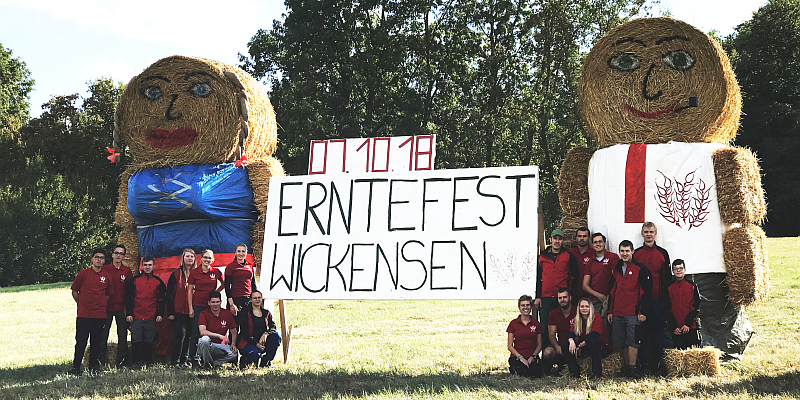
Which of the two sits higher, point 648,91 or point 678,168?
point 648,91

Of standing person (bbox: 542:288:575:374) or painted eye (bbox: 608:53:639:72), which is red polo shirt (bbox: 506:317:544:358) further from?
painted eye (bbox: 608:53:639:72)

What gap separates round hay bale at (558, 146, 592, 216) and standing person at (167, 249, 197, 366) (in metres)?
4.20

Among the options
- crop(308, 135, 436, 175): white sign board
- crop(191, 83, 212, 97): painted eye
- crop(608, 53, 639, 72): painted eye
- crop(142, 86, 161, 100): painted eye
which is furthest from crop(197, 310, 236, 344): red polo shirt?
crop(608, 53, 639, 72): painted eye

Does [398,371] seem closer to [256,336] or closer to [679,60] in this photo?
[256,336]

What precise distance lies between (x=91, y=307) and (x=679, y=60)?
6781 mm

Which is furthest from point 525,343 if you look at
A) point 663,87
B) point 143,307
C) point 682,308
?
point 143,307

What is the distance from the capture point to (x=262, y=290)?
8297mm

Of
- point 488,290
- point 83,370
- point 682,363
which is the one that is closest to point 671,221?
point 682,363

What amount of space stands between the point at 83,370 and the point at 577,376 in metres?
5.36

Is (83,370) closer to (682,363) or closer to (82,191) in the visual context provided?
(682,363)

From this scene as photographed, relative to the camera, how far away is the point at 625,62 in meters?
7.90

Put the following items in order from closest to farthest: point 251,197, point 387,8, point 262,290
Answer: point 262,290 < point 251,197 < point 387,8

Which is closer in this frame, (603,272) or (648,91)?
(603,272)

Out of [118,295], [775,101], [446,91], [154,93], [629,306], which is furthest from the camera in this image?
[775,101]
